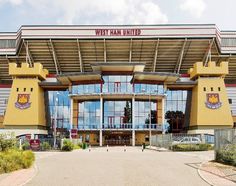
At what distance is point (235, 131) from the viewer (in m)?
20.1

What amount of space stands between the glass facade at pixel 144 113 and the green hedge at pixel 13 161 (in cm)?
4959

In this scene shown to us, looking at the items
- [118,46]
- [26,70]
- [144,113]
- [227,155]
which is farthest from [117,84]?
[227,155]

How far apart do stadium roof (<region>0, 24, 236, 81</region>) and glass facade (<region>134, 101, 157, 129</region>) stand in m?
7.90

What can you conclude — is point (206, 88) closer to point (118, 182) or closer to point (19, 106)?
point (19, 106)

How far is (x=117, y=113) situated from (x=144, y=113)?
509 cm

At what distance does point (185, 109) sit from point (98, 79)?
19980 millimetres

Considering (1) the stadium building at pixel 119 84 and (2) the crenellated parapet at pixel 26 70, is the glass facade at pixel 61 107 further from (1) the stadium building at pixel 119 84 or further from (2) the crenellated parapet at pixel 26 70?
(2) the crenellated parapet at pixel 26 70

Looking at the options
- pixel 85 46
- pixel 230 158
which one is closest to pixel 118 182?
pixel 230 158

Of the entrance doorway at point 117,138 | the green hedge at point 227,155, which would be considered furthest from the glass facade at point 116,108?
the green hedge at point 227,155

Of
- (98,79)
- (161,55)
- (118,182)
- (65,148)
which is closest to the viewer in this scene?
(118,182)

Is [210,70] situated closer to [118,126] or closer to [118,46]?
[118,46]

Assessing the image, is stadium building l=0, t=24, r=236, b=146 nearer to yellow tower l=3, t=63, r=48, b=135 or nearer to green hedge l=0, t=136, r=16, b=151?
yellow tower l=3, t=63, r=48, b=135

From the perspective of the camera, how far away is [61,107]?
2864 inches

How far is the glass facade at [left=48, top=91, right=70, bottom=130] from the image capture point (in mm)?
72312
